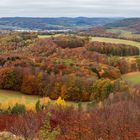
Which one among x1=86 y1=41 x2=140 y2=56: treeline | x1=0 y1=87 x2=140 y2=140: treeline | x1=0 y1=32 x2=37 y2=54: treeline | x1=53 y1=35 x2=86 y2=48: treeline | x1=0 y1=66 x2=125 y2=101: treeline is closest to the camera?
x1=0 y1=87 x2=140 y2=140: treeline

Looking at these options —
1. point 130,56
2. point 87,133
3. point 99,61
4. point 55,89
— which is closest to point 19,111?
point 55,89

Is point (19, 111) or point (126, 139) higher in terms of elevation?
point (126, 139)

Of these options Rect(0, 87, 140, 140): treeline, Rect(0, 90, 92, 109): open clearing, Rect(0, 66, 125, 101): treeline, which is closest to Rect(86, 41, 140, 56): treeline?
Rect(0, 66, 125, 101): treeline

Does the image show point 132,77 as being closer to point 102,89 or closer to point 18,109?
point 102,89

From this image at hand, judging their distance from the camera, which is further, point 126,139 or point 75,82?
point 75,82

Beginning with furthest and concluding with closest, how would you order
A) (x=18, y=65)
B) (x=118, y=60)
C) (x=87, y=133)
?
(x=118, y=60)
(x=18, y=65)
(x=87, y=133)

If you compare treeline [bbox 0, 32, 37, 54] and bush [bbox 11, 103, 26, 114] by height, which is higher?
treeline [bbox 0, 32, 37, 54]

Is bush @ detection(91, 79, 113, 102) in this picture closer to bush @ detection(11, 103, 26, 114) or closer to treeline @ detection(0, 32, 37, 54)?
bush @ detection(11, 103, 26, 114)

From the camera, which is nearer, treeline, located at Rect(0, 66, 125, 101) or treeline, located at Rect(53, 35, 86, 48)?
treeline, located at Rect(0, 66, 125, 101)

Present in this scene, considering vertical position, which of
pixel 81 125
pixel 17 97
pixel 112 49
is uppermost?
pixel 81 125

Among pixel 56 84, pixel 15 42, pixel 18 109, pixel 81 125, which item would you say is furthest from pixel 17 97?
pixel 15 42

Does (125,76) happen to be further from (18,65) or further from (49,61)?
(18,65)
